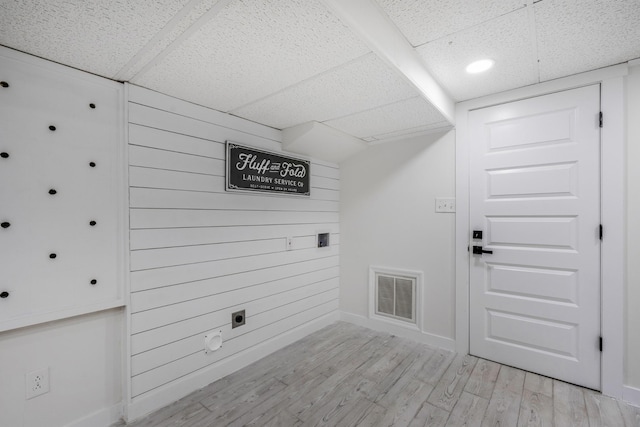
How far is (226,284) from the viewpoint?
7.27ft

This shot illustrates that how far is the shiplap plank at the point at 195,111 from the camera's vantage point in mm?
1777

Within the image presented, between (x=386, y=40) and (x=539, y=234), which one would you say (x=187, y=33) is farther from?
(x=539, y=234)

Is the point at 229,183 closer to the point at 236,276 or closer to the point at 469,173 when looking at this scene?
the point at 236,276

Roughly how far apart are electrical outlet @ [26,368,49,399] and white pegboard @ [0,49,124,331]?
0.98 ft

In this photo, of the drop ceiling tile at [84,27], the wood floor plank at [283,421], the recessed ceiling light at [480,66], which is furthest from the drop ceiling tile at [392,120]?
the wood floor plank at [283,421]

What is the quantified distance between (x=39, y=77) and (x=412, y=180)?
2805 millimetres

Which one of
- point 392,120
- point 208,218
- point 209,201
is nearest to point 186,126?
point 209,201

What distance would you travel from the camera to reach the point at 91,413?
162 cm

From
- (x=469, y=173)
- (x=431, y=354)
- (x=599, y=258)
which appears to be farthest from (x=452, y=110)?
(x=431, y=354)

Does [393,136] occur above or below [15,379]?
above

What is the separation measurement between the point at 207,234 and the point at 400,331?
7.03 feet

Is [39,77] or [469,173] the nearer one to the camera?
[39,77]

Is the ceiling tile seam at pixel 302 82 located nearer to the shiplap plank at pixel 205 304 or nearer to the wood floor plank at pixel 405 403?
the shiplap plank at pixel 205 304

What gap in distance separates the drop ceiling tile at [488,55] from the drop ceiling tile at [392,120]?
23 cm
